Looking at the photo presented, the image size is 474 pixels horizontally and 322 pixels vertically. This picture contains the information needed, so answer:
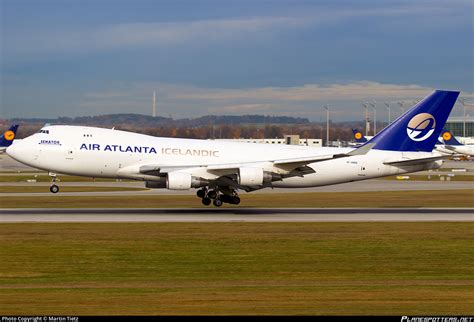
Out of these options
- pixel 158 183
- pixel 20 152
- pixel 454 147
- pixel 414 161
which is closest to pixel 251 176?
pixel 158 183

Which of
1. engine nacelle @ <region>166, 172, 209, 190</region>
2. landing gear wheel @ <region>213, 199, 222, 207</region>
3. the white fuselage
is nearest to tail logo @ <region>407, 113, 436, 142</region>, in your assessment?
the white fuselage

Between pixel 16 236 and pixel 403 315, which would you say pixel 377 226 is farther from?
pixel 403 315

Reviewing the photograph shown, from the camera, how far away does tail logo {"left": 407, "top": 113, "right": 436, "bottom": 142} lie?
47688 mm

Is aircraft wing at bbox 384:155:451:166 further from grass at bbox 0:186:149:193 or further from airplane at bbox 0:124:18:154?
airplane at bbox 0:124:18:154

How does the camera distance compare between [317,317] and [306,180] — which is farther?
[306,180]

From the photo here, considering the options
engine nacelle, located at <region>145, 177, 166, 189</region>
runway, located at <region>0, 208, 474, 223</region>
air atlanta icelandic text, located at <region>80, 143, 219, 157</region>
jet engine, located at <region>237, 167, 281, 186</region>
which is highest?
air atlanta icelandic text, located at <region>80, 143, 219, 157</region>

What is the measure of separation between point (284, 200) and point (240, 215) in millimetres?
14401

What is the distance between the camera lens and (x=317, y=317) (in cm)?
1738

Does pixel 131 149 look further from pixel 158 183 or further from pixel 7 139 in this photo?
pixel 7 139

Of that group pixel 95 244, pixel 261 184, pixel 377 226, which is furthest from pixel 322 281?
pixel 261 184

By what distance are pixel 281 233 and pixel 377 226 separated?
5536mm

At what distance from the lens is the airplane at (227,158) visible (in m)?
44.0

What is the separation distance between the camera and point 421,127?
4772 cm

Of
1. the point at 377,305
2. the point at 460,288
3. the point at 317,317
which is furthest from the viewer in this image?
the point at 460,288
